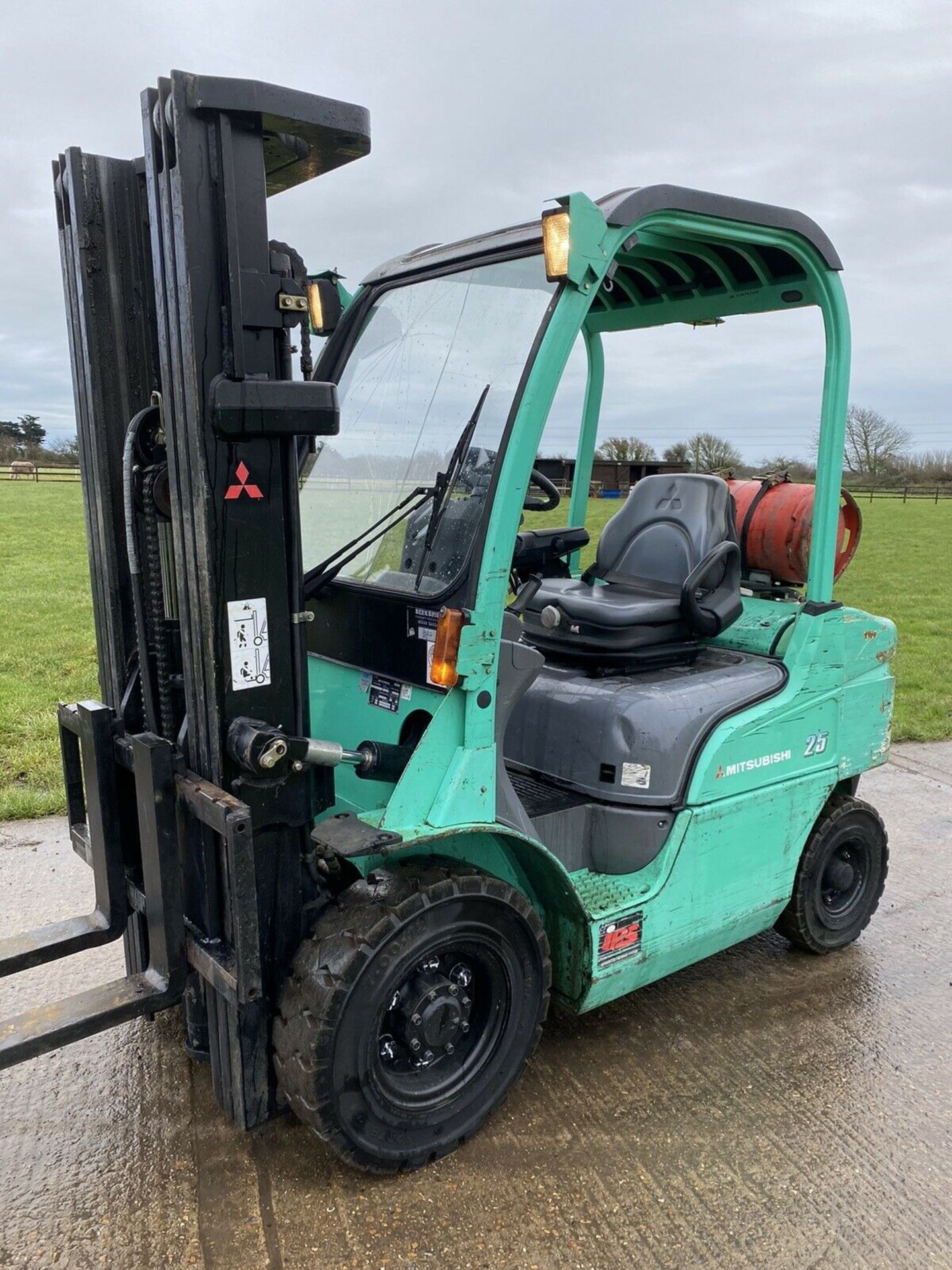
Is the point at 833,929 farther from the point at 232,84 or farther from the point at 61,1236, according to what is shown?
the point at 232,84

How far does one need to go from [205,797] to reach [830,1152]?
215cm

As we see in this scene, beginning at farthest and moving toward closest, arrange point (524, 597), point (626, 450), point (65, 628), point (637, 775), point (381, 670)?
point (626, 450)
point (65, 628)
point (637, 775)
point (381, 670)
point (524, 597)

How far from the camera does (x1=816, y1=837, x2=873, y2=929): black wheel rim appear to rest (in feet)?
13.3

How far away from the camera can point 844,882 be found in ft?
13.6

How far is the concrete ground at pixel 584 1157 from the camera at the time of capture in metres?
2.51

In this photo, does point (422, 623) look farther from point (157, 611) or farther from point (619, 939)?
point (619, 939)

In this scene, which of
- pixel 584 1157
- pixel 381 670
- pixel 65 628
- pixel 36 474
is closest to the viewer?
pixel 584 1157

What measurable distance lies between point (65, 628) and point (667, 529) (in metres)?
9.25

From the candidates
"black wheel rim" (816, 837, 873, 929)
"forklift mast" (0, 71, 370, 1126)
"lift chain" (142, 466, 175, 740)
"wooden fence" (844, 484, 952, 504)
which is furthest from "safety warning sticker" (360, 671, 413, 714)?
"wooden fence" (844, 484, 952, 504)

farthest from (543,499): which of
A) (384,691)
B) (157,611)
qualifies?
(157,611)

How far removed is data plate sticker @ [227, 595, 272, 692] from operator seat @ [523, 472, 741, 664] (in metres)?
1.31

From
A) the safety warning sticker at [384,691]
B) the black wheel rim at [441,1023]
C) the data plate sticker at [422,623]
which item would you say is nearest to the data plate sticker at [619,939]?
the black wheel rim at [441,1023]

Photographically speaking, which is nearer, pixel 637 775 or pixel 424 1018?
pixel 424 1018

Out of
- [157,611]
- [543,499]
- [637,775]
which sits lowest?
[637,775]
